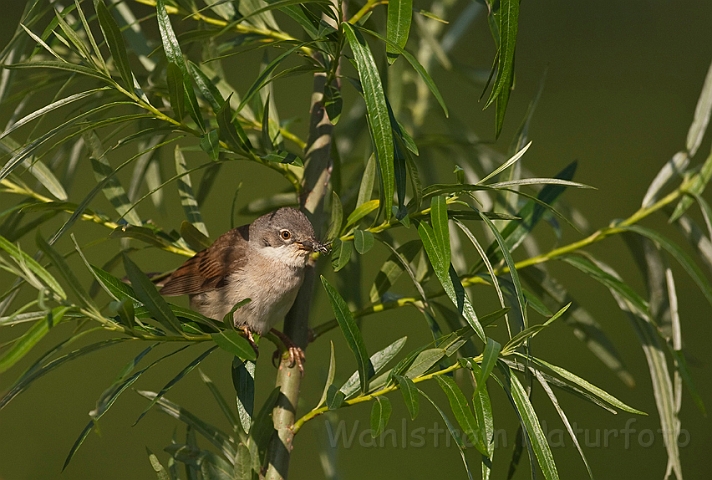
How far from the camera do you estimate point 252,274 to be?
181 cm

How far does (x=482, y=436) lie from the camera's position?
1.00 metres

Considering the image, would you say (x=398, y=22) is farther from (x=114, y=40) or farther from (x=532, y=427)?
(x=532, y=427)

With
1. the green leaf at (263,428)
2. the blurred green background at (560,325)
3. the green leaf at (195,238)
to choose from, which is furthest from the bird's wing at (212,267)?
the green leaf at (263,428)

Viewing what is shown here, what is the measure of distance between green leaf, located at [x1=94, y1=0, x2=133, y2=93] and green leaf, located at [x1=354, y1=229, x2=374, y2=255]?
1.19 feet

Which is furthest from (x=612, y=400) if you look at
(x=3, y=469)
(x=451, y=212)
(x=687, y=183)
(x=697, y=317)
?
(x=697, y=317)

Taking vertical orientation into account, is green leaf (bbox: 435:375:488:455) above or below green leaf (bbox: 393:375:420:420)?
below

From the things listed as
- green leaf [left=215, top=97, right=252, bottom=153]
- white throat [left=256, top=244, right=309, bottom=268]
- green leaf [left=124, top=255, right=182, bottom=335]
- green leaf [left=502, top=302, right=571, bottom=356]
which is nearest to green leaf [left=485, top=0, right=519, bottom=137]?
green leaf [left=502, top=302, right=571, bottom=356]

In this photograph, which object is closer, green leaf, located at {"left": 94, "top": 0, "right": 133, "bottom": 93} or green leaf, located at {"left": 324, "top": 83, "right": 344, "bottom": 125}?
green leaf, located at {"left": 94, "top": 0, "right": 133, "bottom": 93}

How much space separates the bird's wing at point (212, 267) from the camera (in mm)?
1860

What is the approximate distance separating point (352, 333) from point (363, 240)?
0.45ft

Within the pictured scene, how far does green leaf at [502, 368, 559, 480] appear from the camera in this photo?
3.26 ft

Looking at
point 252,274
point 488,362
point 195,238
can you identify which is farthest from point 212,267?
point 488,362

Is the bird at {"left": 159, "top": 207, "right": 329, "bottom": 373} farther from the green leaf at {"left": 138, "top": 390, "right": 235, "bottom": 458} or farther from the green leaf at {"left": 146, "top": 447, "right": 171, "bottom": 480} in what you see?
the green leaf at {"left": 146, "top": 447, "right": 171, "bottom": 480}

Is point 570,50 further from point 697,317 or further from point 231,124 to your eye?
point 231,124
